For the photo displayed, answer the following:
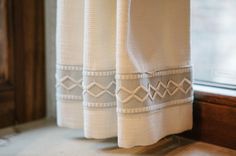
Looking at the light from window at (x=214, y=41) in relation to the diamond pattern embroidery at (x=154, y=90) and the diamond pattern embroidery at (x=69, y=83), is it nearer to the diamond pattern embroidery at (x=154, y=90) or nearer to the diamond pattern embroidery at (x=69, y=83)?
the diamond pattern embroidery at (x=154, y=90)

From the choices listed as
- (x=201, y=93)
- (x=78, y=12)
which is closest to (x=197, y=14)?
(x=201, y=93)

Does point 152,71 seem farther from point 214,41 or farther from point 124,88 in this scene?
point 214,41

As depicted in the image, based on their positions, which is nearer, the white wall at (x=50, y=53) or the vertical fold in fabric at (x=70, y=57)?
the vertical fold in fabric at (x=70, y=57)

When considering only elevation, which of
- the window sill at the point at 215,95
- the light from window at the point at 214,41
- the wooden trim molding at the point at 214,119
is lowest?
the wooden trim molding at the point at 214,119

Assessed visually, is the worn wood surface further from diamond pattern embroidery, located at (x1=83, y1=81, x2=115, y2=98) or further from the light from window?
the light from window

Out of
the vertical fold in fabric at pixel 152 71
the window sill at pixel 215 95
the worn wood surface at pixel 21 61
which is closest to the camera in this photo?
the vertical fold in fabric at pixel 152 71

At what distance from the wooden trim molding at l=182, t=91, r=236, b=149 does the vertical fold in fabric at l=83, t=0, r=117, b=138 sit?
0.87 ft

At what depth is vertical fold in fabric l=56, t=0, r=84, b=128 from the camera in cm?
112

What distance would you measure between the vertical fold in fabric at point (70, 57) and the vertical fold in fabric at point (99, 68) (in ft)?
0.30

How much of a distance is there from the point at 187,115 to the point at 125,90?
0.83 ft

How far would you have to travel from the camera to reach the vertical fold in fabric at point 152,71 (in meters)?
0.98

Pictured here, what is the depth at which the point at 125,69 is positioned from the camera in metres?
0.97

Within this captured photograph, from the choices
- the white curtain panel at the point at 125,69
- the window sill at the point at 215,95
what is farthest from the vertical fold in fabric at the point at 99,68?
the window sill at the point at 215,95

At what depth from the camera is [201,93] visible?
1.17m
